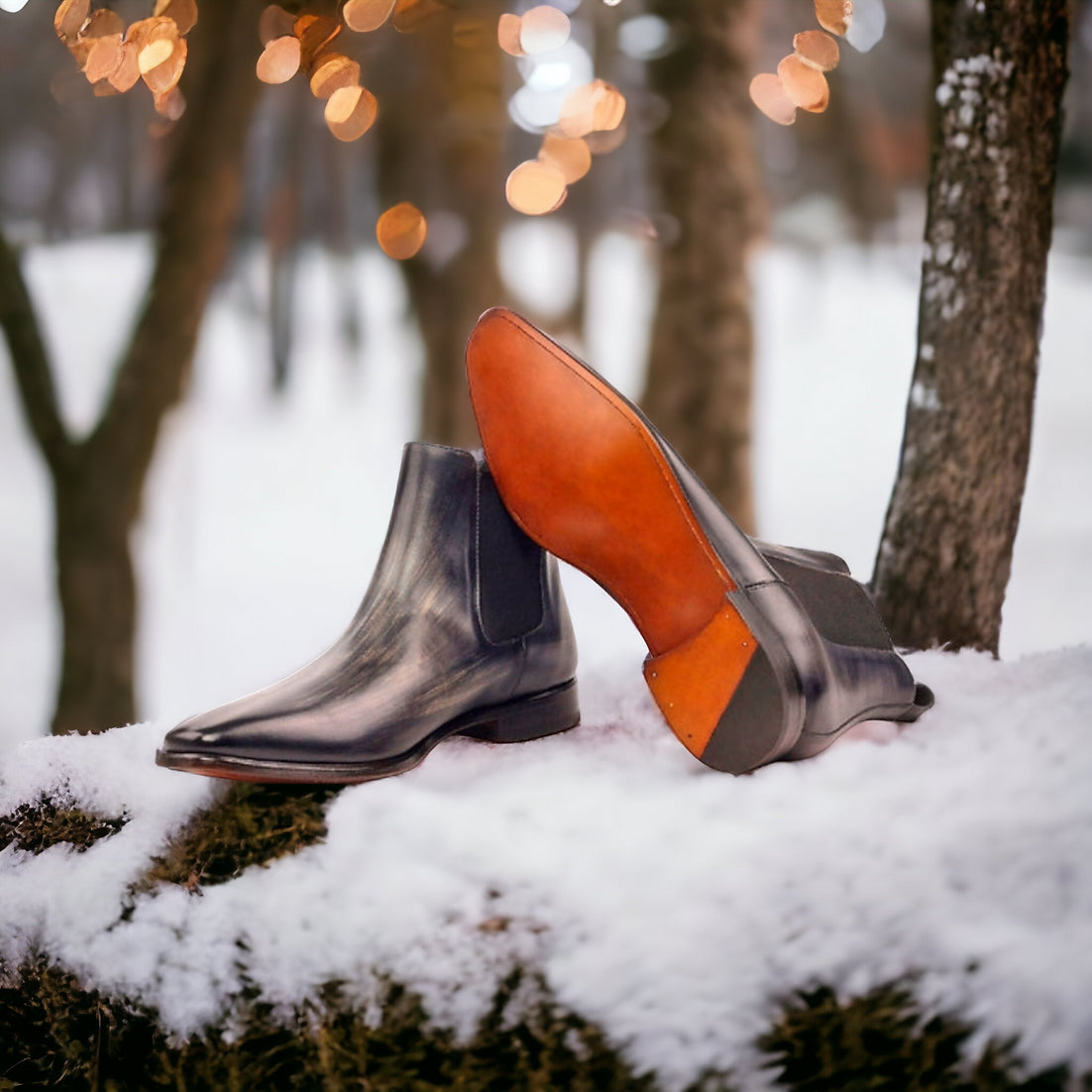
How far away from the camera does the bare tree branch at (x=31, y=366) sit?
8.82 ft

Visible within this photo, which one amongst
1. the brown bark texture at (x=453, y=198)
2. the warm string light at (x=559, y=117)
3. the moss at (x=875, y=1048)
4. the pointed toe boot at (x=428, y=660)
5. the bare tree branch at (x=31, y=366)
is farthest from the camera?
the brown bark texture at (x=453, y=198)

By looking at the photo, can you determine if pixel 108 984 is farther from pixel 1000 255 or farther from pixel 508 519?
pixel 1000 255

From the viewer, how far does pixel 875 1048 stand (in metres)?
0.96

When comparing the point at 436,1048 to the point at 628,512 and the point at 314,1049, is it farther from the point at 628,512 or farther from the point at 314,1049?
the point at 628,512

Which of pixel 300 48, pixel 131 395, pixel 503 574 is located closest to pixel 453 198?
pixel 131 395

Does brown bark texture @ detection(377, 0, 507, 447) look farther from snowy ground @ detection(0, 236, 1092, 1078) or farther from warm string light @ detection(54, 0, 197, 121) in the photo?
snowy ground @ detection(0, 236, 1092, 1078)

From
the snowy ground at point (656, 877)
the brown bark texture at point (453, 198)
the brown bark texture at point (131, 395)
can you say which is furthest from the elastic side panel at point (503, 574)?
the brown bark texture at point (453, 198)

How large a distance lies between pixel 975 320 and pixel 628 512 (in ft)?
2.87

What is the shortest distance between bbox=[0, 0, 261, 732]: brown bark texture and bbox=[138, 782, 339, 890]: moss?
187cm

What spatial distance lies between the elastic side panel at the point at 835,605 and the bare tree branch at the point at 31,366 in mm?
2222

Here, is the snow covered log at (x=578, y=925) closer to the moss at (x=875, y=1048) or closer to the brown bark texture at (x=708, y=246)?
the moss at (x=875, y=1048)

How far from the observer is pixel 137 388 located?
9.30 ft

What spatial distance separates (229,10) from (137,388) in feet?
3.46

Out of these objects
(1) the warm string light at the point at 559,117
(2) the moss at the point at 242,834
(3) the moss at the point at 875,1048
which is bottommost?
(3) the moss at the point at 875,1048
